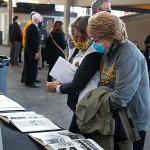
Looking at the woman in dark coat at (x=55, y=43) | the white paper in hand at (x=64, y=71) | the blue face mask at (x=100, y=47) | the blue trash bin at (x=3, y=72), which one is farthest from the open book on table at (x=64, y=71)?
the woman in dark coat at (x=55, y=43)

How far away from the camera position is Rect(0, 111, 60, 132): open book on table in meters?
2.18

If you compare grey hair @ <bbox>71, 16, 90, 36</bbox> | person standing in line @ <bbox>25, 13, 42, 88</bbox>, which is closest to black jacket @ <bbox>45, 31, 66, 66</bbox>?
person standing in line @ <bbox>25, 13, 42, 88</bbox>

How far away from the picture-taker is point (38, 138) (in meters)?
1.96

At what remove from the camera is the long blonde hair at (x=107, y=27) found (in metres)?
2.08

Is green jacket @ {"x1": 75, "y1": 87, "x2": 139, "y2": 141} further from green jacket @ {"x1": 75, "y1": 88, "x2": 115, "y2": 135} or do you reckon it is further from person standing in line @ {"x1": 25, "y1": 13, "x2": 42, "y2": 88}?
person standing in line @ {"x1": 25, "y1": 13, "x2": 42, "y2": 88}

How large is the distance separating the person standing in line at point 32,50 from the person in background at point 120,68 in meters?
5.36

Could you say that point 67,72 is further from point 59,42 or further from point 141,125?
point 59,42

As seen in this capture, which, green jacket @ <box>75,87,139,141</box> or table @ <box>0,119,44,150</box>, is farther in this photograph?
green jacket @ <box>75,87,139,141</box>

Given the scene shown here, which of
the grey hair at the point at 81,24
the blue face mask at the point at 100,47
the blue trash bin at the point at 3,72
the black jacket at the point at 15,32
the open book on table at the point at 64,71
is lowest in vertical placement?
the blue trash bin at the point at 3,72

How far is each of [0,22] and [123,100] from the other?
69.1ft

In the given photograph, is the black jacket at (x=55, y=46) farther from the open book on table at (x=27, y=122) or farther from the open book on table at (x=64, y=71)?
the open book on table at (x=27, y=122)

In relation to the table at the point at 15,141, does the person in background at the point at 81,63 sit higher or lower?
higher

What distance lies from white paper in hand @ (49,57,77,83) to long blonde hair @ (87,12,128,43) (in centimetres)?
48

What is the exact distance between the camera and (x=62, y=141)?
1.91 m
